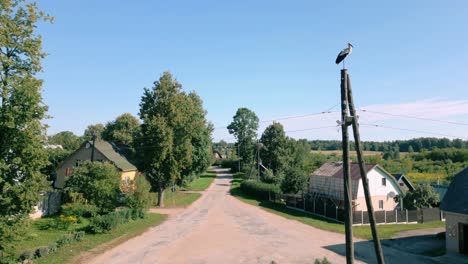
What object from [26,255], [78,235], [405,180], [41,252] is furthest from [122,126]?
[26,255]

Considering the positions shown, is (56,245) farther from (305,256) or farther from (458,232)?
(458,232)

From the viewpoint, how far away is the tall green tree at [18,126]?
14.6 meters

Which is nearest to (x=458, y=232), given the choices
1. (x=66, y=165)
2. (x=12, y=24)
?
(x=12, y=24)

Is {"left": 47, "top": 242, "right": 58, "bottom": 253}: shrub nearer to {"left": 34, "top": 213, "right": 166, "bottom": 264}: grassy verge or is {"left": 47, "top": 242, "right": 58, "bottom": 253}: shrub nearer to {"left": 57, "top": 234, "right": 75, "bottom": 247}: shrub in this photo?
{"left": 34, "top": 213, "right": 166, "bottom": 264}: grassy verge

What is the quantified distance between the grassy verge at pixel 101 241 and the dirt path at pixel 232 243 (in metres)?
0.90

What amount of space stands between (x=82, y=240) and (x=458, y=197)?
2495 cm

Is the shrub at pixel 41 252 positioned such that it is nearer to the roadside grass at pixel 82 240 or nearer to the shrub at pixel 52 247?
the roadside grass at pixel 82 240

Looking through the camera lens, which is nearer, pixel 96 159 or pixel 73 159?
pixel 96 159

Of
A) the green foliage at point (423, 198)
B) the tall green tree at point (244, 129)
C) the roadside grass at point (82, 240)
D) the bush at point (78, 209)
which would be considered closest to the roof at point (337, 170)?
the green foliage at point (423, 198)

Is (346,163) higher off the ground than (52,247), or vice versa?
(346,163)

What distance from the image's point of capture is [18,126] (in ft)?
48.9

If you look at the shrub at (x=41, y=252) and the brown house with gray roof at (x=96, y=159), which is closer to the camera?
the shrub at (x=41, y=252)

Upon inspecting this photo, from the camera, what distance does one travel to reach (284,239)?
25750 millimetres

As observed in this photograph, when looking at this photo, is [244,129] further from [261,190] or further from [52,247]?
[52,247]
